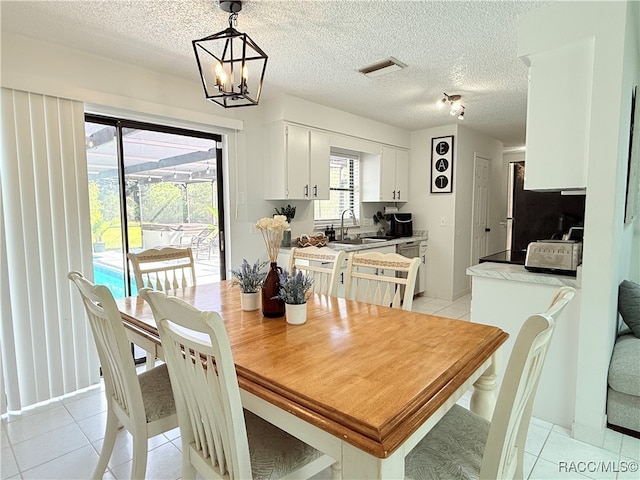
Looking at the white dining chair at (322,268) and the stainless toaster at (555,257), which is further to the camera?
the white dining chair at (322,268)

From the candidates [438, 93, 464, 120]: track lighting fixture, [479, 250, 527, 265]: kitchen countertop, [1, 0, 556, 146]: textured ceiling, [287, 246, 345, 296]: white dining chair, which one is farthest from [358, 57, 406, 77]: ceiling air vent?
[479, 250, 527, 265]: kitchen countertop

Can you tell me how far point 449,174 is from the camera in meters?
4.88

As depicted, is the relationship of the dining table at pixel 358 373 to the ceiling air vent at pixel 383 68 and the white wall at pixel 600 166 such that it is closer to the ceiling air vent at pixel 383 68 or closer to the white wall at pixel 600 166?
the white wall at pixel 600 166

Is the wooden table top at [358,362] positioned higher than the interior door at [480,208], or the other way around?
the interior door at [480,208]

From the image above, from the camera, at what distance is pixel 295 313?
158cm

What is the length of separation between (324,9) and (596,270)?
2029 mm

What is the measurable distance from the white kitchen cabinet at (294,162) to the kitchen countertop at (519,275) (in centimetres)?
194

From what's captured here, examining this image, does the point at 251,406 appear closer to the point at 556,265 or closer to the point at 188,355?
the point at 188,355

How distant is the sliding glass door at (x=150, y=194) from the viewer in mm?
2783

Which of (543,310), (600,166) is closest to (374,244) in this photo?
(543,310)

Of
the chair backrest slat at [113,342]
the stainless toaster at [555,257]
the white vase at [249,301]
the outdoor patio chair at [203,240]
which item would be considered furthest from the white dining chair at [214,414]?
the outdoor patio chair at [203,240]

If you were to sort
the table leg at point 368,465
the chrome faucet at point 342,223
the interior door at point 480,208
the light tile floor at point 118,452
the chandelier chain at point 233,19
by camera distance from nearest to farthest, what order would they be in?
1. the table leg at point 368,465
2. the light tile floor at point 118,452
3. the chandelier chain at point 233,19
4. the chrome faucet at point 342,223
5. the interior door at point 480,208

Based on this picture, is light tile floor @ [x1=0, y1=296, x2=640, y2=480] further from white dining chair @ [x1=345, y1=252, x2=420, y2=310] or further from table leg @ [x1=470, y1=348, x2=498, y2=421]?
white dining chair @ [x1=345, y1=252, x2=420, y2=310]

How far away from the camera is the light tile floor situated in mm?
1786
